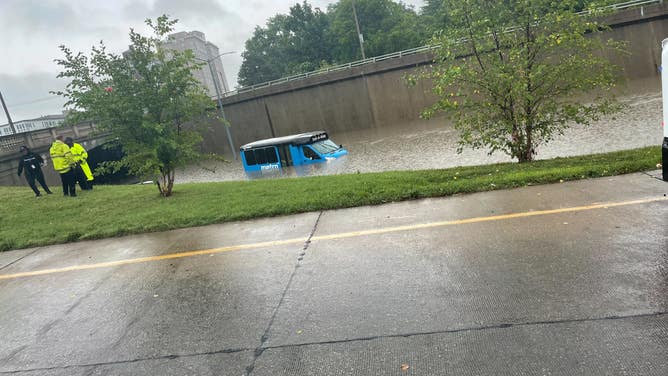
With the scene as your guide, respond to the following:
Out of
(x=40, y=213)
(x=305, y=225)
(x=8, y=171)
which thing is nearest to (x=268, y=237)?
(x=305, y=225)

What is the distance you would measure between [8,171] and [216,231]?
70.8 ft

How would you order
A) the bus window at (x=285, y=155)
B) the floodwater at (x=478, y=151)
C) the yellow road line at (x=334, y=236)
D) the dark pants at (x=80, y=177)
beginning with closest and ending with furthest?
the yellow road line at (x=334, y=236), the dark pants at (x=80, y=177), the floodwater at (x=478, y=151), the bus window at (x=285, y=155)

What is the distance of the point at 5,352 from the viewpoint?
4.23 meters

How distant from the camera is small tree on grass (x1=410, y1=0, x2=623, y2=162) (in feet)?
31.5

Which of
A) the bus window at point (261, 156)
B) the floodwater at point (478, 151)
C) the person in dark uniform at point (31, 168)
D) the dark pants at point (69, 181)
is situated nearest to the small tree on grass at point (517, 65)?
the floodwater at point (478, 151)

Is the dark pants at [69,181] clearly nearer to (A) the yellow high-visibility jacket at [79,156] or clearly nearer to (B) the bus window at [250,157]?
(A) the yellow high-visibility jacket at [79,156]

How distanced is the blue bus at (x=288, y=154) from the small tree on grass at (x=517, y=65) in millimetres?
11171

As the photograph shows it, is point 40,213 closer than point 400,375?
No

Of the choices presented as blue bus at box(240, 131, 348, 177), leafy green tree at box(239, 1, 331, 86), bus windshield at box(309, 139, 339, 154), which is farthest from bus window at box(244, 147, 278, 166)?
leafy green tree at box(239, 1, 331, 86)

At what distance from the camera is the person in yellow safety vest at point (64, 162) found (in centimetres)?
1357

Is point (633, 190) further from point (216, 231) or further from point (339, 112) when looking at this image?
point (339, 112)

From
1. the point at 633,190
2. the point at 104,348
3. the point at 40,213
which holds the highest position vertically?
the point at 40,213

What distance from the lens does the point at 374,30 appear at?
74125 millimetres

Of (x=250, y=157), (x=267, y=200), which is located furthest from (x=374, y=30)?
(x=267, y=200)
